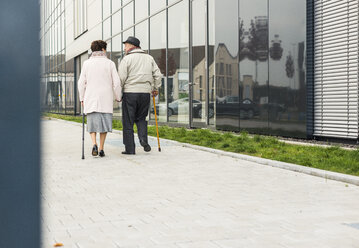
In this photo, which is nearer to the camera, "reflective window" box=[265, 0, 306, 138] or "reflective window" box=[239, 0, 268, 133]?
"reflective window" box=[265, 0, 306, 138]

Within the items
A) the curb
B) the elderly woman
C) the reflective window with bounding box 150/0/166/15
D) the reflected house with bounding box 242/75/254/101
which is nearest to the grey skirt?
the elderly woman

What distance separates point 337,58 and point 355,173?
191 inches

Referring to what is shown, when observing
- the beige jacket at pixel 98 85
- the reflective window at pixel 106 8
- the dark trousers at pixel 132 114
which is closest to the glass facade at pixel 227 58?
the beige jacket at pixel 98 85

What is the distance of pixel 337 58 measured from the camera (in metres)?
11.1

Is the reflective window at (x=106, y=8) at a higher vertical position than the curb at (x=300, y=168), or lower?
higher

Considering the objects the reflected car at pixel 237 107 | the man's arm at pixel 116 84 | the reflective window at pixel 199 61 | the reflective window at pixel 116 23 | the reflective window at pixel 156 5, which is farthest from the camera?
the reflective window at pixel 116 23

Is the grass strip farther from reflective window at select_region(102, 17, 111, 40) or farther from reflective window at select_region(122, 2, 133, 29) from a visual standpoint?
reflective window at select_region(102, 17, 111, 40)

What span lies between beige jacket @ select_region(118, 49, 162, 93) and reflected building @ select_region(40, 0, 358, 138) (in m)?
1.69

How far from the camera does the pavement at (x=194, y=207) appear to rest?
3877mm

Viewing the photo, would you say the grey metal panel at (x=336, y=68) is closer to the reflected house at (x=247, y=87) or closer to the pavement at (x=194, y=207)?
the reflected house at (x=247, y=87)

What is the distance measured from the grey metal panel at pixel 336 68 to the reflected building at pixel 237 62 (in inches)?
1.8

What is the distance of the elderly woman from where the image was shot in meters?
9.23

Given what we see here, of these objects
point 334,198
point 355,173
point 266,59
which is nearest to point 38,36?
point 334,198

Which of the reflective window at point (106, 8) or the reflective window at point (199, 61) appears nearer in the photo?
the reflective window at point (199, 61)
